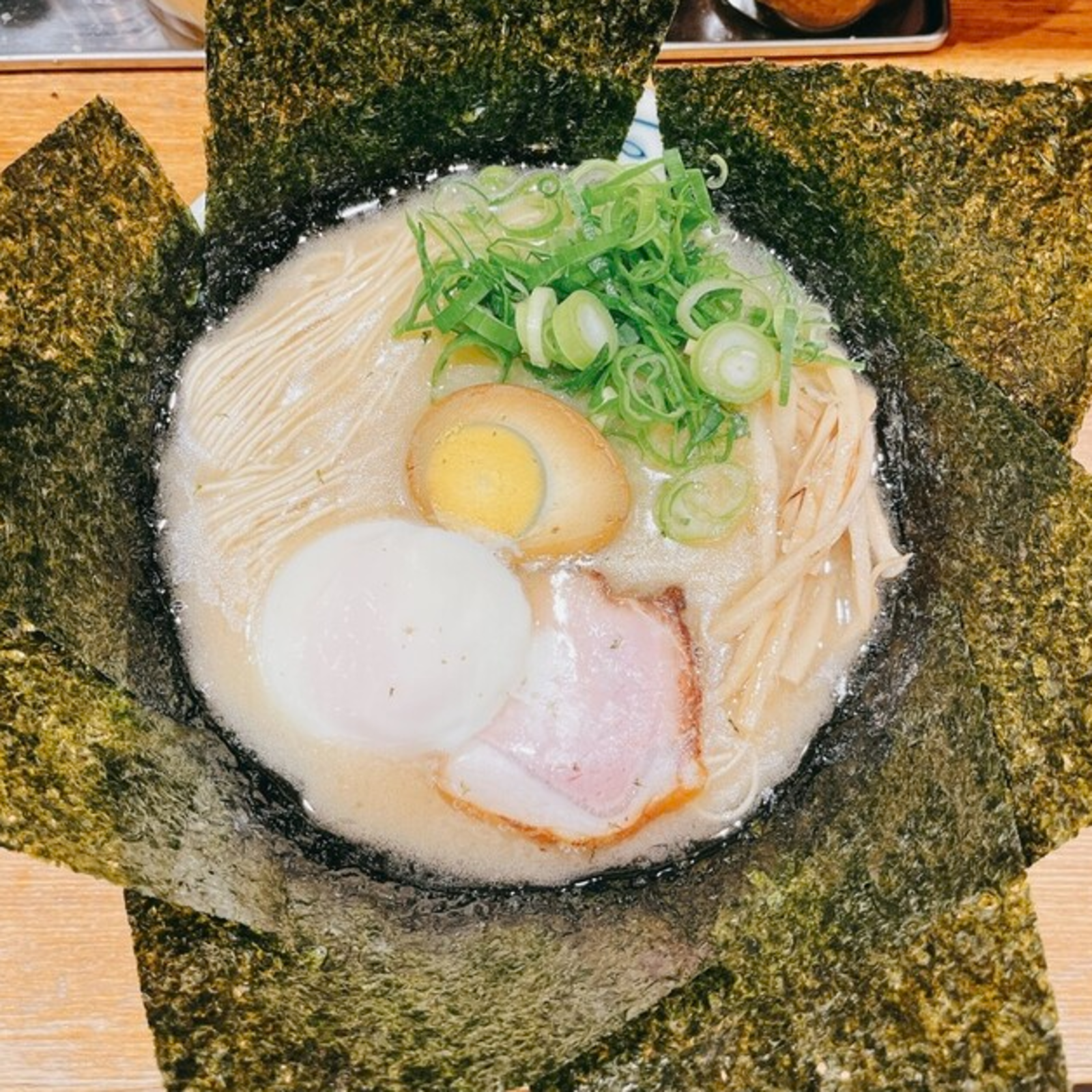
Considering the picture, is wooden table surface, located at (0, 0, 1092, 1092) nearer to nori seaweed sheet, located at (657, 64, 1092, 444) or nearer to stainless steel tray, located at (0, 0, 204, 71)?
nori seaweed sheet, located at (657, 64, 1092, 444)

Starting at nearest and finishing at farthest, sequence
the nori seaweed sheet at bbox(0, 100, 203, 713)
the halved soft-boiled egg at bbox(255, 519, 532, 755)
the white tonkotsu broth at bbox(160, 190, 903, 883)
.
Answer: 1. the nori seaweed sheet at bbox(0, 100, 203, 713)
2. the halved soft-boiled egg at bbox(255, 519, 532, 755)
3. the white tonkotsu broth at bbox(160, 190, 903, 883)

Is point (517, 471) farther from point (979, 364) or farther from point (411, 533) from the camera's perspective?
point (979, 364)

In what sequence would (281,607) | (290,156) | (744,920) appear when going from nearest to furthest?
(744,920) < (281,607) < (290,156)

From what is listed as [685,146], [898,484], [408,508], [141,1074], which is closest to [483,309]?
[408,508]

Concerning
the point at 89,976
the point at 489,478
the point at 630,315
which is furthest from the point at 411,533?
the point at 89,976

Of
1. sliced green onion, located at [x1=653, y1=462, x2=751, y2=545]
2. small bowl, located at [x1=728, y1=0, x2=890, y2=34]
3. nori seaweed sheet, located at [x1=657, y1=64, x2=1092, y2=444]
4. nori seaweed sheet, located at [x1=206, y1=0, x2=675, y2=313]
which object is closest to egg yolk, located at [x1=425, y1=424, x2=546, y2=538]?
sliced green onion, located at [x1=653, y1=462, x2=751, y2=545]

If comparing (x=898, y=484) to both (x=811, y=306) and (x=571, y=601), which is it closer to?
(x=811, y=306)

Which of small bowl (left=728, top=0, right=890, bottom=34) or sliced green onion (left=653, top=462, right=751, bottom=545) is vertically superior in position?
small bowl (left=728, top=0, right=890, bottom=34)
